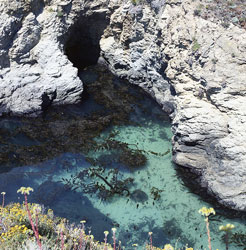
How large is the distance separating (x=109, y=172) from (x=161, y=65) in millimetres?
7931

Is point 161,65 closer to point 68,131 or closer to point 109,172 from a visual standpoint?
point 68,131

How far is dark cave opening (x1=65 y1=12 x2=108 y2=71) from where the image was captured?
24.2 m

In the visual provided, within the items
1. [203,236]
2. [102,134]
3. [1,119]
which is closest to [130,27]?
[102,134]

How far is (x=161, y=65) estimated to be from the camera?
67.4ft

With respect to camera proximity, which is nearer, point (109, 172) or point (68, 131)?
point (109, 172)

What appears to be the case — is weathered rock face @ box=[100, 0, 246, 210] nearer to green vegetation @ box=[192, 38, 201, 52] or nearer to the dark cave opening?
green vegetation @ box=[192, 38, 201, 52]

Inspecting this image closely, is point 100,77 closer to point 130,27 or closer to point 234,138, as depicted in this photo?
point 130,27

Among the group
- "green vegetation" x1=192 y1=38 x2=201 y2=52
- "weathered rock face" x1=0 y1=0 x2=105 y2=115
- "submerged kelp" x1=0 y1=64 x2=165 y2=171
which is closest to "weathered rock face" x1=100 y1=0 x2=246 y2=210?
"green vegetation" x1=192 y1=38 x2=201 y2=52

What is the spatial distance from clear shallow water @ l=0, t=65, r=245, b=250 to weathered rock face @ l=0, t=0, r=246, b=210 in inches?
44.3

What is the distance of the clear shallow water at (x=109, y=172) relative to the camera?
14.1 metres

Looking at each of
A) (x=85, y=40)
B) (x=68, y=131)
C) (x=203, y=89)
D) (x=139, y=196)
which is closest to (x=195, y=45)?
(x=203, y=89)

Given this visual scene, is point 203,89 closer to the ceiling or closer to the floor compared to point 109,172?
closer to the ceiling

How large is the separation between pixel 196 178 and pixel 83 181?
5.62 metres

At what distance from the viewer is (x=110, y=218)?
14227 mm
